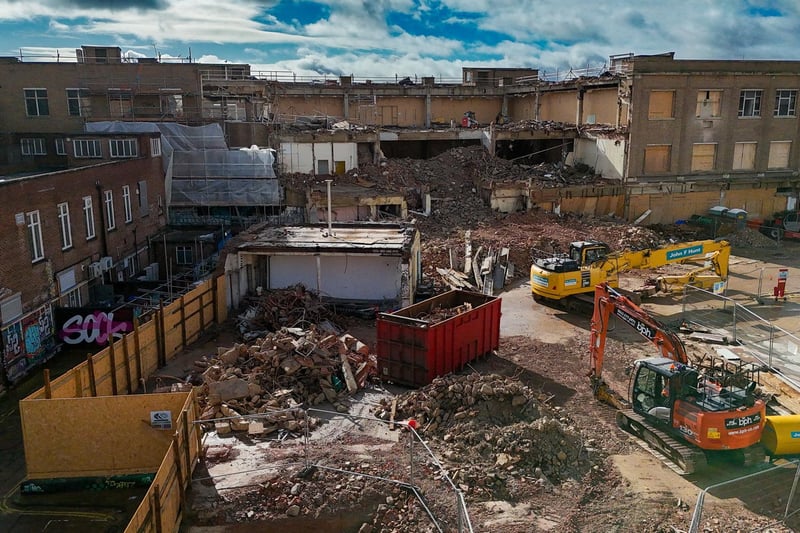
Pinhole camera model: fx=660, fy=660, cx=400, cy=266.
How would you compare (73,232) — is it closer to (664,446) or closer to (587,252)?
(587,252)

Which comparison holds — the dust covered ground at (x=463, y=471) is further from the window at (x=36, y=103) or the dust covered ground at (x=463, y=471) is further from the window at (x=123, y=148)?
the window at (x=36, y=103)

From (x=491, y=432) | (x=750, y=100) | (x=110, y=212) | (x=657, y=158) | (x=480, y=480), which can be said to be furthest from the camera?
(x=750, y=100)

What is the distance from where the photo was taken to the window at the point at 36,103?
4594 centimetres

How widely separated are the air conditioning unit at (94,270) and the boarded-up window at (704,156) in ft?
121

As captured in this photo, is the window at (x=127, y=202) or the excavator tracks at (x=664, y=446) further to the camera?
the window at (x=127, y=202)

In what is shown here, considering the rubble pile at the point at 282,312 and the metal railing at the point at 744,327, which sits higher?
the rubble pile at the point at 282,312

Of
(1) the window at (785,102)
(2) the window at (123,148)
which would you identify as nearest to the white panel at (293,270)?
(2) the window at (123,148)

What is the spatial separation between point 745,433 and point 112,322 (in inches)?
760

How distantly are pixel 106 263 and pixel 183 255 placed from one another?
5.79 meters

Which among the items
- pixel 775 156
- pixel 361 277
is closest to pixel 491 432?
pixel 361 277

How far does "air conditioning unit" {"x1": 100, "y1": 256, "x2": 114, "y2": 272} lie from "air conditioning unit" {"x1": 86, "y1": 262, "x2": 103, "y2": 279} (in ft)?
0.65

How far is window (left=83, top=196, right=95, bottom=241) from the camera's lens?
1017 inches

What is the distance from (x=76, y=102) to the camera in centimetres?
4609

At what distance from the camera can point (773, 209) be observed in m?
45.8
